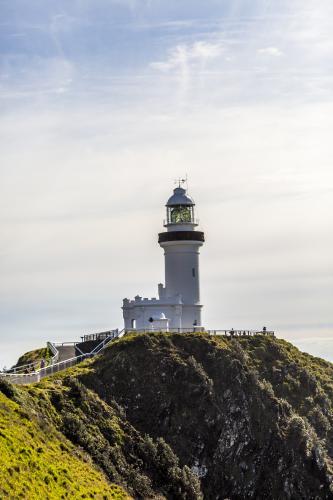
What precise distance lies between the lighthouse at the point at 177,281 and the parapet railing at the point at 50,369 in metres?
3.78

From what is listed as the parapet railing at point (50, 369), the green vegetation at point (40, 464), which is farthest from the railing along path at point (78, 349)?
the green vegetation at point (40, 464)

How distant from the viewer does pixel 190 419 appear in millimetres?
59656

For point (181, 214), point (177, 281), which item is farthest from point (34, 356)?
point (181, 214)

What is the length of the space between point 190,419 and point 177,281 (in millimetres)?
16557

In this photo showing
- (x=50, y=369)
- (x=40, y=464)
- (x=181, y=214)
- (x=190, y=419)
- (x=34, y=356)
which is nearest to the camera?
(x=40, y=464)

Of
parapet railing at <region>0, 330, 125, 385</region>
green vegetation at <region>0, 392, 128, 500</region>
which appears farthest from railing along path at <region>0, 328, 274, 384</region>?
green vegetation at <region>0, 392, 128, 500</region>

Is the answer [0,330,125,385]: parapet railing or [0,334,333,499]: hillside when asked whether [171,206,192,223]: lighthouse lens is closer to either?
[0,330,125,385]: parapet railing

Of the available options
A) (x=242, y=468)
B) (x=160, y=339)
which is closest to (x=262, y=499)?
(x=242, y=468)

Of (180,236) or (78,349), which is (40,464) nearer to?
(78,349)

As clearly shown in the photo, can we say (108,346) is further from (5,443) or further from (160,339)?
(5,443)

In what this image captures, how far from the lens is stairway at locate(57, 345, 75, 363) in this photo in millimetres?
68750

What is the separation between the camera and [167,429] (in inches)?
2306

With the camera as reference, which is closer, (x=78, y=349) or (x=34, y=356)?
(x=78, y=349)

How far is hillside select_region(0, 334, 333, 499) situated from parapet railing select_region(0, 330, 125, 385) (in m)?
0.97
